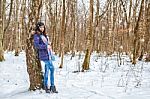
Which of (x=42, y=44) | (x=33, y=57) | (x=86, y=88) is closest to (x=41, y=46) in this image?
(x=42, y=44)

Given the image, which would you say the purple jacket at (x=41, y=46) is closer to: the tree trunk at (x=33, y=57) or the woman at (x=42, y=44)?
the woman at (x=42, y=44)

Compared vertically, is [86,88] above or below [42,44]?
below

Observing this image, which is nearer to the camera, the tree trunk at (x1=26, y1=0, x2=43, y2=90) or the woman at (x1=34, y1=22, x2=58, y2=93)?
the woman at (x1=34, y1=22, x2=58, y2=93)

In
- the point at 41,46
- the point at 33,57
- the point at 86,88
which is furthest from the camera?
the point at 86,88

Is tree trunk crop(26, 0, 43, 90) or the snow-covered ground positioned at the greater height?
tree trunk crop(26, 0, 43, 90)

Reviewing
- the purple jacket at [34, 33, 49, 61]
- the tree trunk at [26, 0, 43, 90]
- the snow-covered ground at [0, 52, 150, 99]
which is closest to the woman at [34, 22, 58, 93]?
the purple jacket at [34, 33, 49, 61]

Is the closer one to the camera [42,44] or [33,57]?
[42,44]

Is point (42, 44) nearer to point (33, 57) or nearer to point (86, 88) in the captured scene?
point (33, 57)

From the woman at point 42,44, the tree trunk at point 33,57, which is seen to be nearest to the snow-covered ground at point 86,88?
the tree trunk at point 33,57

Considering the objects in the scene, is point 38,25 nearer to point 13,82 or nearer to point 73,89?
point 73,89

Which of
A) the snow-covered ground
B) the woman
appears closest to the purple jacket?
the woman

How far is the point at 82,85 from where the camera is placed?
11172mm

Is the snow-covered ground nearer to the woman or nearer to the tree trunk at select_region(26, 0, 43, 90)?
the tree trunk at select_region(26, 0, 43, 90)

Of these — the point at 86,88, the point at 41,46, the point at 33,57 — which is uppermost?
the point at 41,46
